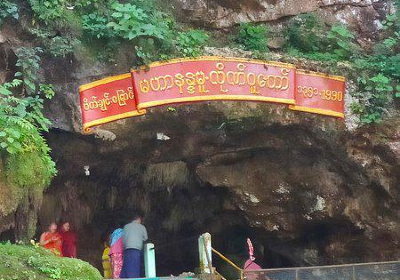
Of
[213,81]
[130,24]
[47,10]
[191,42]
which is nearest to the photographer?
[47,10]

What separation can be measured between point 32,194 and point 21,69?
1.62 meters

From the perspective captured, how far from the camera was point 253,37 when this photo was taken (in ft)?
32.0

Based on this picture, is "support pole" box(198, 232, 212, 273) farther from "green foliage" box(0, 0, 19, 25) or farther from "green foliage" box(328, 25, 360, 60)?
"green foliage" box(0, 0, 19, 25)

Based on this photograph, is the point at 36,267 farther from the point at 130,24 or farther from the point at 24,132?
the point at 130,24

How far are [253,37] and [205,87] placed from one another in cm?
156

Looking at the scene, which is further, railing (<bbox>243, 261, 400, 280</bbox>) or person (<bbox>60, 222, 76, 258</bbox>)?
person (<bbox>60, 222, 76, 258</bbox>)

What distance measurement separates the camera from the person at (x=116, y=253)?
9875mm

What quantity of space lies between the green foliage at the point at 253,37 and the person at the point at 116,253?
3.53 meters

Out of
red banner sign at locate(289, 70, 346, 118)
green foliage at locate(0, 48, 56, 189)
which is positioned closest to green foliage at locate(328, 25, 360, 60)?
red banner sign at locate(289, 70, 346, 118)

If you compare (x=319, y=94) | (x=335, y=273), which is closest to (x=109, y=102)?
(x=319, y=94)

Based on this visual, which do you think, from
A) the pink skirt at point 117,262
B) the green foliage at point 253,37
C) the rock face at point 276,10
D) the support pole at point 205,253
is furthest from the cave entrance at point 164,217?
the rock face at point 276,10

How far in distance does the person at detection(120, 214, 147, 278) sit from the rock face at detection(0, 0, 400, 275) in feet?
3.77

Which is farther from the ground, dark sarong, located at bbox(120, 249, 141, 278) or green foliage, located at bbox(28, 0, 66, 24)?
green foliage, located at bbox(28, 0, 66, 24)

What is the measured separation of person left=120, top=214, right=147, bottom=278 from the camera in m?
9.61
